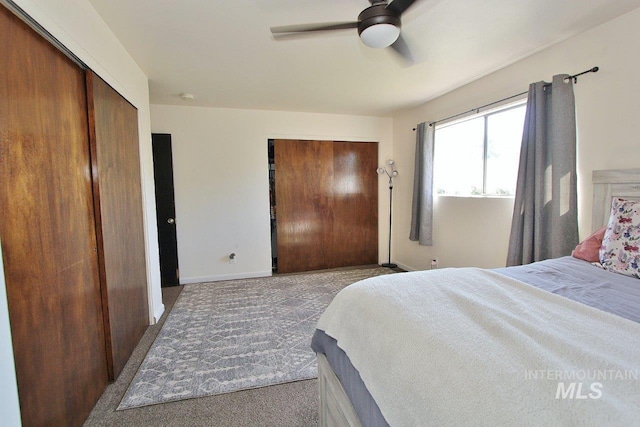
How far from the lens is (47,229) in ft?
4.38

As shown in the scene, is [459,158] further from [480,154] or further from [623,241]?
[623,241]

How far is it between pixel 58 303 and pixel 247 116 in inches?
126

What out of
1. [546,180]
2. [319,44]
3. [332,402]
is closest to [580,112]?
[546,180]

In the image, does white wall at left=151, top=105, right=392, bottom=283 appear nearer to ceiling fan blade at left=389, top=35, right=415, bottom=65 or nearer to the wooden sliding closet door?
the wooden sliding closet door

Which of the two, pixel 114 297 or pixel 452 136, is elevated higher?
pixel 452 136

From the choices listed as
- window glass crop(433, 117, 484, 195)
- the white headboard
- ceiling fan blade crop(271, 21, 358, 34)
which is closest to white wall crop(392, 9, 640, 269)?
the white headboard

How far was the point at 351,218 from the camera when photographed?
4605 millimetres

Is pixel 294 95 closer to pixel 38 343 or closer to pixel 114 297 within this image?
pixel 114 297

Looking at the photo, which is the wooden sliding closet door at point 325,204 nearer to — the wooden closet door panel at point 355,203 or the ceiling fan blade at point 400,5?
the wooden closet door panel at point 355,203

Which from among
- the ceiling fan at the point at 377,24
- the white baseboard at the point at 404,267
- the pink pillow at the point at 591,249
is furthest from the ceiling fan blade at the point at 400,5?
the white baseboard at the point at 404,267

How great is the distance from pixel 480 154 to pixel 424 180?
0.76 m

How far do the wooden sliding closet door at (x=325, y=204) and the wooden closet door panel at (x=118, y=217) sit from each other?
2.04m

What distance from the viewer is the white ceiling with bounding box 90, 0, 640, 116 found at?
5.88ft

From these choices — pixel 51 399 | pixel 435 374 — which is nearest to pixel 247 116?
pixel 51 399
